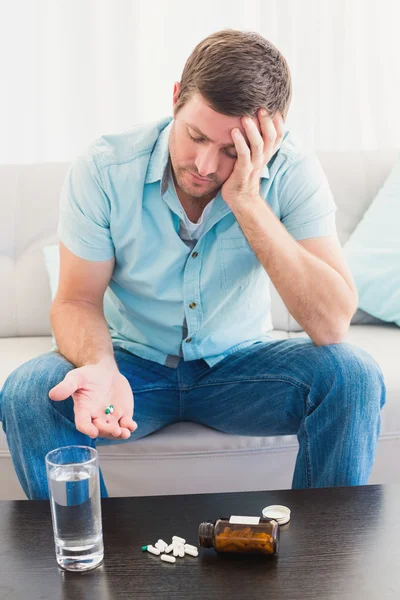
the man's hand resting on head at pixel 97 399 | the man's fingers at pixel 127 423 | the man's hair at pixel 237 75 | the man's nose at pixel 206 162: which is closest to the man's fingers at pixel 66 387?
the man's hand resting on head at pixel 97 399

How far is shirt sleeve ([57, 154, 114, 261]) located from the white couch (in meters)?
0.39

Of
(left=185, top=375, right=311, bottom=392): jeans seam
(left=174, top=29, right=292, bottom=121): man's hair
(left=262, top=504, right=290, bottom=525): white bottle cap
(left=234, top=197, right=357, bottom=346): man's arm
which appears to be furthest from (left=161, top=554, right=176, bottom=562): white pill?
(left=174, top=29, right=292, bottom=121): man's hair

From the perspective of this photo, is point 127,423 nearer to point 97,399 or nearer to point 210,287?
point 97,399

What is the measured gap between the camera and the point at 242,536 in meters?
1.05

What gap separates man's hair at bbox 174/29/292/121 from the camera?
1.48 metres

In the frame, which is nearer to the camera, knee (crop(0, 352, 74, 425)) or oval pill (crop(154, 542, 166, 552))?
oval pill (crop(154, 542, 166, 552))

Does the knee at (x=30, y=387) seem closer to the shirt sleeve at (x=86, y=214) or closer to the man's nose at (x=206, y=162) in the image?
the shirt sleeve at (x=86, y=214)

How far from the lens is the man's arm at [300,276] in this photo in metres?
1.62

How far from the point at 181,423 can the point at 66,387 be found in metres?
0.48

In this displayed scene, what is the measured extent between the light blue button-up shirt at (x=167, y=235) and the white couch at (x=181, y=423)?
0.21 m

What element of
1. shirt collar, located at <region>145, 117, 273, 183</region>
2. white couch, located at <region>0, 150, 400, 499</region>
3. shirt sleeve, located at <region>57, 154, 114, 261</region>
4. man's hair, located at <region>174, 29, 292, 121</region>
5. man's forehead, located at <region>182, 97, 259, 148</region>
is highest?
man's hair, located at <region>174, 29, 292, 121</region>

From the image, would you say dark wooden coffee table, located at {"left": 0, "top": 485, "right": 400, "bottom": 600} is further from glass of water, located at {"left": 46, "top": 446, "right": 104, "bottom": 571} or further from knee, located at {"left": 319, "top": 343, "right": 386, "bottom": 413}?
knee, located at {"left": 319, "top": 343, "right": 386, "bottom": 413}

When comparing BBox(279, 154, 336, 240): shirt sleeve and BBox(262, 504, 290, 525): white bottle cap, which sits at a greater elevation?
BBox(279, 154, 336, 240): shirt sleeve

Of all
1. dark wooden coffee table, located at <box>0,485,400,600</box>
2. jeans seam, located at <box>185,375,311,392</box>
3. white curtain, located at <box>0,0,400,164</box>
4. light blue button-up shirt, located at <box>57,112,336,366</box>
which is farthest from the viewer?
white curtain, located at <box>0,0,400,164</box>
